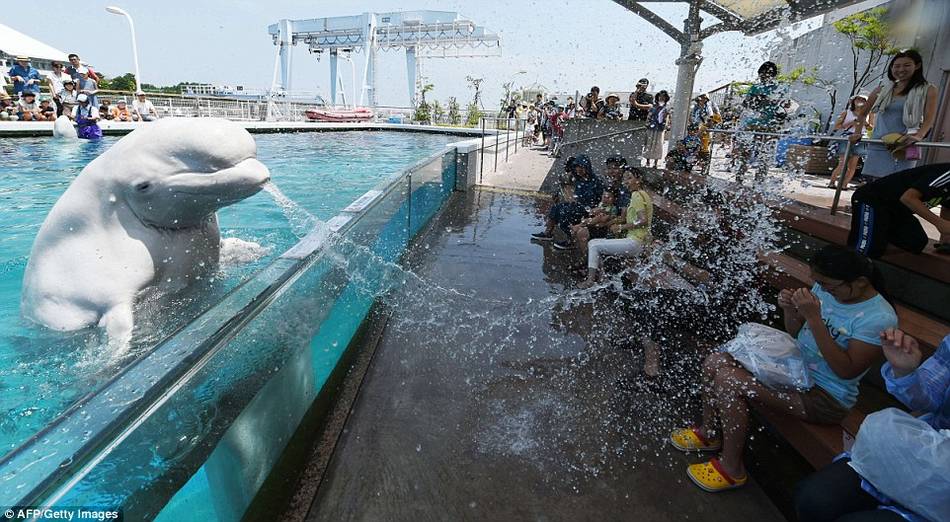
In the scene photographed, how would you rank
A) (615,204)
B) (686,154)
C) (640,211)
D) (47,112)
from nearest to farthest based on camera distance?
(640,211) < (615,204) < (686,154) < (47,112)

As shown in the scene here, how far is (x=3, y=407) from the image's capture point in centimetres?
294

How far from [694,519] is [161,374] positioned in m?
2.50

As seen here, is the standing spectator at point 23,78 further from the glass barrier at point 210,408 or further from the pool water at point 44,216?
the glass barrier at point 210,408

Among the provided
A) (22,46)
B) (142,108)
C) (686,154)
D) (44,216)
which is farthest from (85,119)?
(22,46)

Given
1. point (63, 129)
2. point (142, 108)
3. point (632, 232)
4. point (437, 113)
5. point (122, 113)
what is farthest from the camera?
point (437, 113)

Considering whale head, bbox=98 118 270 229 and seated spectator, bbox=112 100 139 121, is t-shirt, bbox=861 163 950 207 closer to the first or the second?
whale head, bbox=98 118 270 229

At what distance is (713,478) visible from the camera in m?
2.70

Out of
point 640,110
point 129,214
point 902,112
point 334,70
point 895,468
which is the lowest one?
point 895,468

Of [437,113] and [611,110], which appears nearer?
[611,110]

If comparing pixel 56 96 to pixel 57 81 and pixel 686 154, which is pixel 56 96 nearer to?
pixel 57 81

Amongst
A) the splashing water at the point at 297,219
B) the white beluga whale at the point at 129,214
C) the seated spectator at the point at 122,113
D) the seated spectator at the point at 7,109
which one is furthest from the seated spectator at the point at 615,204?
the seated spectator at the point at 122,113

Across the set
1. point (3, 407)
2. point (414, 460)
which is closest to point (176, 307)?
point (3, 407)

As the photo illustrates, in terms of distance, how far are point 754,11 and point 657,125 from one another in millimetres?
2840

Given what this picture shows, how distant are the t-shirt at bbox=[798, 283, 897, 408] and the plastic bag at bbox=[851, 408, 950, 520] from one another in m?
0.56
